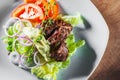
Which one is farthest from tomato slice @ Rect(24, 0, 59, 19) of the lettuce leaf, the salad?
the lettuce leaf

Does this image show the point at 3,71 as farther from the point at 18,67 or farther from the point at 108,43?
the point at 108,43

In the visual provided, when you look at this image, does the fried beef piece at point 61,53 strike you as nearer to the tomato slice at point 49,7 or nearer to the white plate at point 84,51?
the white plate at point 84,51

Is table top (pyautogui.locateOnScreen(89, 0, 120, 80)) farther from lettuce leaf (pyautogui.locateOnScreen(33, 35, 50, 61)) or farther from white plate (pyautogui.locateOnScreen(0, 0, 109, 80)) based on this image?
lettuce leaf (pyautogui.locateOnScreen(33, 35, 50, 61))

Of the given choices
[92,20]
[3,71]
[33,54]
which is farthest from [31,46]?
[92,20]

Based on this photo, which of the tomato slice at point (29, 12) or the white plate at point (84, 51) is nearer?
the white plate at point (84, 51)

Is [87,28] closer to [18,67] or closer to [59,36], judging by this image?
[59,36]

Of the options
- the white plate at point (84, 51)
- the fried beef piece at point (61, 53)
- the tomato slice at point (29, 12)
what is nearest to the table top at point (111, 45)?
the white plate at point (84, 51)

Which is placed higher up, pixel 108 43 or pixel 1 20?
pixel 1 20
